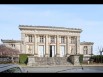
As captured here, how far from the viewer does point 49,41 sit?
67688 mm

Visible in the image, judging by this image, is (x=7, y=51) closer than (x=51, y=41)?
Yes

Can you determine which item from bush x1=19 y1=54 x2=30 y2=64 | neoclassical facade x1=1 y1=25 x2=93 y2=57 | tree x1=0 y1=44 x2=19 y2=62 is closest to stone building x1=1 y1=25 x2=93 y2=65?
neoclassical facade x1=1 y1=25 x2=93 y2=57

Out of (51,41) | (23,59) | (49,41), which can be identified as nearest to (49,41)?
(49,41)

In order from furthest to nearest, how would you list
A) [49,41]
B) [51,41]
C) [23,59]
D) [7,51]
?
[51,41], [49,41], [7,51], [23,59]

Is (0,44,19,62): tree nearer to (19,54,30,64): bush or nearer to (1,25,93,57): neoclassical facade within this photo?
(1,25,93,57): neoclassical facade

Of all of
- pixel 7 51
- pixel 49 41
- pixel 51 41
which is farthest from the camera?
pixel 51 41

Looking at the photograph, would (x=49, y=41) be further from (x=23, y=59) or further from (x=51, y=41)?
(x=23, y=59)

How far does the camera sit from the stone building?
6469 centimetres

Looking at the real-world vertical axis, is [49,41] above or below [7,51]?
above

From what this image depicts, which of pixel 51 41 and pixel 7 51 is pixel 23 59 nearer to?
pixel 7 51

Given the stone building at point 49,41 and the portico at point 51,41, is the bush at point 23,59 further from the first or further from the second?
the portico at point 51,41

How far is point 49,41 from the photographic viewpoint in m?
67.7

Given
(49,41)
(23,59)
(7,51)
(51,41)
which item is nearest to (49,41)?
(49,41)

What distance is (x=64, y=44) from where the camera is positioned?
68250mm
